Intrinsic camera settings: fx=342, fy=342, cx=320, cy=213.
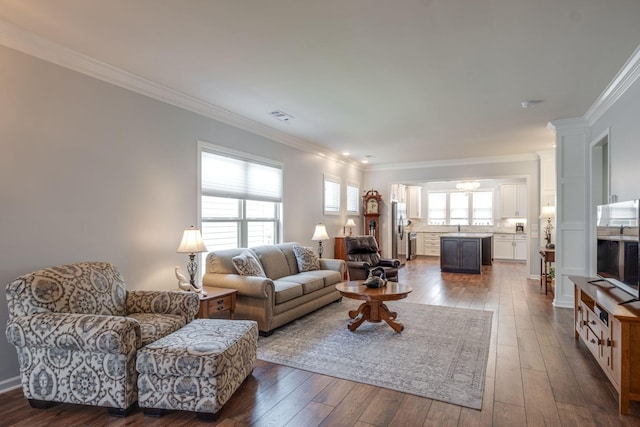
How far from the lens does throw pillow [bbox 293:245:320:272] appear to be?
5.17 metres

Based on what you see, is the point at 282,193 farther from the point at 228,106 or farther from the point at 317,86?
the point at 317,86

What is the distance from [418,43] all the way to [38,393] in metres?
3.76

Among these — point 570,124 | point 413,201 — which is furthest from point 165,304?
point 413,201

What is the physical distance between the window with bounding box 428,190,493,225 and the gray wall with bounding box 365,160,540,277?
136 inches

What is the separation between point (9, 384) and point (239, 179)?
123 inches

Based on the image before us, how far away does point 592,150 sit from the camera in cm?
475

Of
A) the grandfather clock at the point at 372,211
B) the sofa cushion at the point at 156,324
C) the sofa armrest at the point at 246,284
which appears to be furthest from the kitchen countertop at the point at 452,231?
the sofa cushion at the point at 156,324

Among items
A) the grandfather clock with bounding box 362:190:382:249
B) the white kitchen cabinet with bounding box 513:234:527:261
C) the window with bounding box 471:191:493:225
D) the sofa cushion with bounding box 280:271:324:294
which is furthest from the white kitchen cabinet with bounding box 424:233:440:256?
the sofa cushion with bounding box 280:271:324:294

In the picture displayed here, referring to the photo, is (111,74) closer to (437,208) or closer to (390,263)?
(390,263)

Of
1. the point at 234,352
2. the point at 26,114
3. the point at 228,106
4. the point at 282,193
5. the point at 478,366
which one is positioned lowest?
the point at 478,366

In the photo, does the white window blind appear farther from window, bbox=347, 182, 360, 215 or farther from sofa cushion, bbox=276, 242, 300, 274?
window, bbox=347, 182, 360, 215

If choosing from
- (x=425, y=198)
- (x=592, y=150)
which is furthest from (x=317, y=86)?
(x=425, y=198)

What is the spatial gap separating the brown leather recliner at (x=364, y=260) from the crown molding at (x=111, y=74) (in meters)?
2.58

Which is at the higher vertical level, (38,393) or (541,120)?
(541,120)
